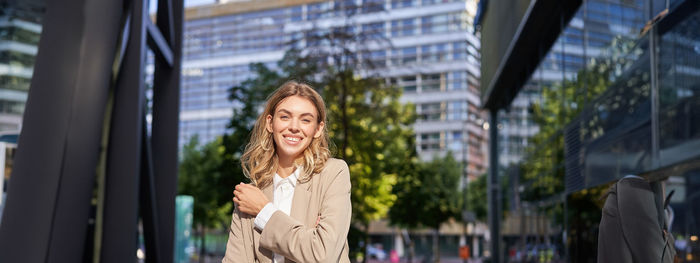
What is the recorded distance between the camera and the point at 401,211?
39.0 metres

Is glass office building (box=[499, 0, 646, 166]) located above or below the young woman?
above

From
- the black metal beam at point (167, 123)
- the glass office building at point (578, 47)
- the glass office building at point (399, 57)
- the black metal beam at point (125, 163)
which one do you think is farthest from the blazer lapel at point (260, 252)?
the glass office building at point (399, 57)

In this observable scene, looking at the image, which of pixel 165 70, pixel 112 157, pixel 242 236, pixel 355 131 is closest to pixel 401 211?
pixel 355 131

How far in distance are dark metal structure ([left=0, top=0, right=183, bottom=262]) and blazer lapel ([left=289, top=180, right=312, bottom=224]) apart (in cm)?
289

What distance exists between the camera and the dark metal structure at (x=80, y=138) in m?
4.68

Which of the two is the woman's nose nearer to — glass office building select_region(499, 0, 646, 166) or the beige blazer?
the beige blazer

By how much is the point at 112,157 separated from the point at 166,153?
3111 millimetres

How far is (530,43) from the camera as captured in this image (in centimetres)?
1280

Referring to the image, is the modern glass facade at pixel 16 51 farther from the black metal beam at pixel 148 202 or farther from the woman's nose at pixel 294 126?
the woman's nose at pixel 294 126

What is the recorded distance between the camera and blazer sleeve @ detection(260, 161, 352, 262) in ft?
6.98

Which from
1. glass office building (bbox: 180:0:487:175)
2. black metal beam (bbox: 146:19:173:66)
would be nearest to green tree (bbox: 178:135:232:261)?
glass office building (bbox: 180:0:487:175)

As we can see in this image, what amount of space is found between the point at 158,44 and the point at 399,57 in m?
49.2

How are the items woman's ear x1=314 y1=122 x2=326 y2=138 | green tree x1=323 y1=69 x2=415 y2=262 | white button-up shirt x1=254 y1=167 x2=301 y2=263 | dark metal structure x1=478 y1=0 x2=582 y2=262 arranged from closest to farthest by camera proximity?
white button-up shirt x1=254 y1=167 x2=301 y2=263 < woman's ear x1=314 y1=122 x2=326 y2=138 < dark metal structure x1=478 y1=0 x2=582 y2=262 < green tree x1=323 y1=69 x2=415 y2=262

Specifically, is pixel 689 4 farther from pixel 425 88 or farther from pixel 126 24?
pixel 425 88
